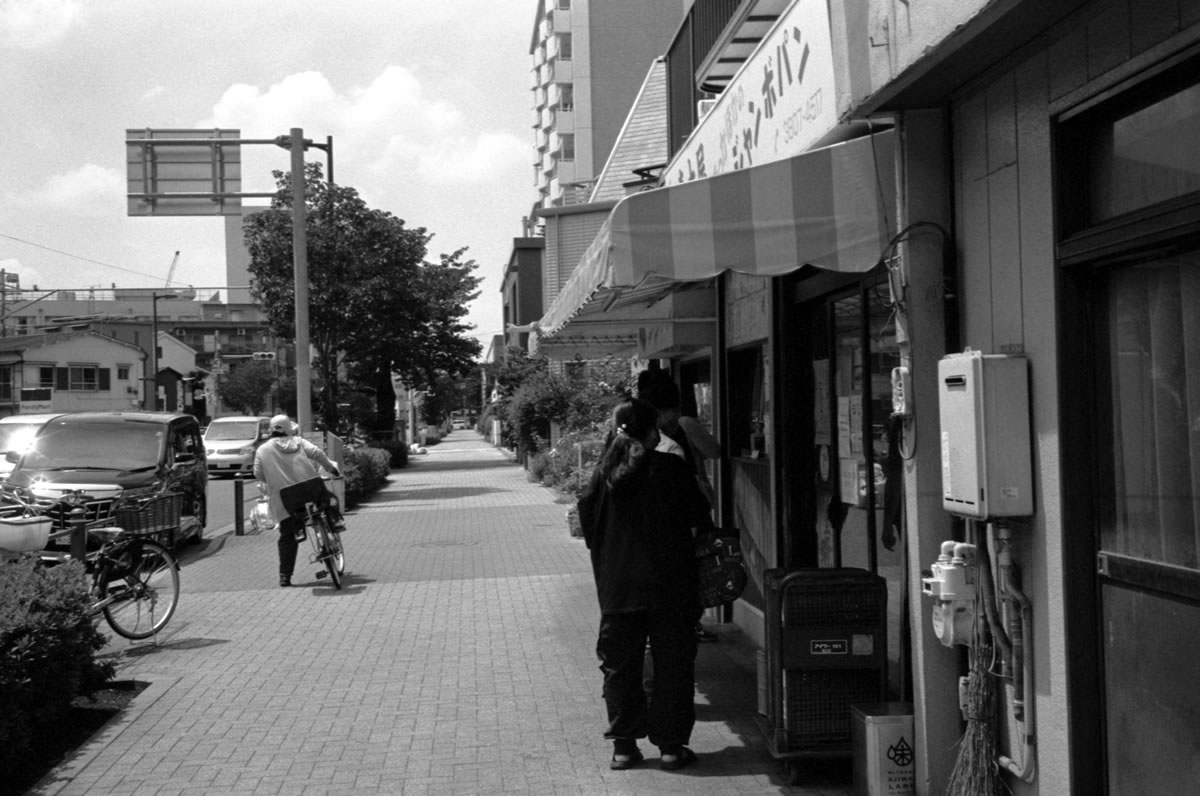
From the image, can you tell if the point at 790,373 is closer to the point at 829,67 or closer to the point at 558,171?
the point at 829,67

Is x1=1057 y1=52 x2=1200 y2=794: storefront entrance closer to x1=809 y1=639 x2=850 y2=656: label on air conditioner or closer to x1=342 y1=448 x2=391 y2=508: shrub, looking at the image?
x1=809 y1=639 x2=850 y2=656: label on air conditioner

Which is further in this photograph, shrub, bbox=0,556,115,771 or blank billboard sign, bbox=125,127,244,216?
blank billboard sign, bbox=125,127,244,216

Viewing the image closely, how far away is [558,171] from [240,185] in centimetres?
5122

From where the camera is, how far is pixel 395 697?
7.13m

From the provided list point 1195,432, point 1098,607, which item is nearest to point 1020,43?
point 1195,432

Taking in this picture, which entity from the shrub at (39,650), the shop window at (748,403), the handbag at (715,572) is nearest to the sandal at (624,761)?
the handbag at (715,572)

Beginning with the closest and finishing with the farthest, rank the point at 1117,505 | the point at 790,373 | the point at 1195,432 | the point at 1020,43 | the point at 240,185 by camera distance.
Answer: the point at 1195,432 < the point at 1117,505 < the point at 1020,43 < the point at 790,373 < the point at 240,185

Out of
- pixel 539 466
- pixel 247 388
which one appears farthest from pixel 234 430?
pixel 247 388

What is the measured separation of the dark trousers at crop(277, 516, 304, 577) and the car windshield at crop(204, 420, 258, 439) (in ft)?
78.5

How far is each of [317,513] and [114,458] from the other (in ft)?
15.4

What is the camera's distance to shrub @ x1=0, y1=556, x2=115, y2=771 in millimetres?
5406

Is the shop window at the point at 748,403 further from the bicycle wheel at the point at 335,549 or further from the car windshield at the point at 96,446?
the car windshield at the point at 96,446

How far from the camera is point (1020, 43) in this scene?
4.12m

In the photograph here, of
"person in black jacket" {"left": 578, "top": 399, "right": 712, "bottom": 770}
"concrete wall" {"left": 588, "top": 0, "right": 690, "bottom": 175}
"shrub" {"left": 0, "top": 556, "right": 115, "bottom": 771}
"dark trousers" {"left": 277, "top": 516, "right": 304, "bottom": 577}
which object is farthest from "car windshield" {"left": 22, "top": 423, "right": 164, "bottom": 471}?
"concrete wall" {"left": 588, "top": 0, "right": 690, "bottom": 175}
